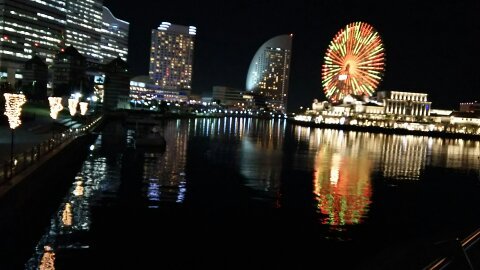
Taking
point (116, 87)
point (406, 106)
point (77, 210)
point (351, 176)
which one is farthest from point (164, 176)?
point (406, 106)

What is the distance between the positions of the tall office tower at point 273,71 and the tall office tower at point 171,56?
25.8 meters

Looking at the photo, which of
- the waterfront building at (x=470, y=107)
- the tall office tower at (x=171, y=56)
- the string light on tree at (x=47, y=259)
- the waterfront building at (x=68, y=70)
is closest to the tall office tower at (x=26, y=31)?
the waterfront building at (x=68, y=70)

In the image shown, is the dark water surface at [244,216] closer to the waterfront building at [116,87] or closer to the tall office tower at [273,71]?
the waterfront building at [116,87]

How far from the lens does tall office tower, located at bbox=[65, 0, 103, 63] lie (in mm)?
111438

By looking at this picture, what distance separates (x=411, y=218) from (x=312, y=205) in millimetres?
2978

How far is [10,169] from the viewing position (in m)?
10.9

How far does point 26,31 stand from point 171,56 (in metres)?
89.3

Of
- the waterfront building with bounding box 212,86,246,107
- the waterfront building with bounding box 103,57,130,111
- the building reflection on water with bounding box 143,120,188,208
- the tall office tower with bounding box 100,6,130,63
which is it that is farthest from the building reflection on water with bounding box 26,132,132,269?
the waterfront building with bounding box 212,86,246,107

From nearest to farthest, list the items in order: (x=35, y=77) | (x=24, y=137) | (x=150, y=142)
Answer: (x=24, y=137) → (x=150, y=142) → (x=35, y=77)

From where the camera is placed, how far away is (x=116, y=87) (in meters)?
81.0

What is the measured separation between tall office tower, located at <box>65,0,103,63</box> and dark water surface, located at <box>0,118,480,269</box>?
9415 cm

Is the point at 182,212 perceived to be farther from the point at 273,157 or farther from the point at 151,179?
the point at 273,157

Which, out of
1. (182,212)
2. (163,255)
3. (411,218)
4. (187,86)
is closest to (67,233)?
(163,255)

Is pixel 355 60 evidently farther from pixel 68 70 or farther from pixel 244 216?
pixel 244 216
